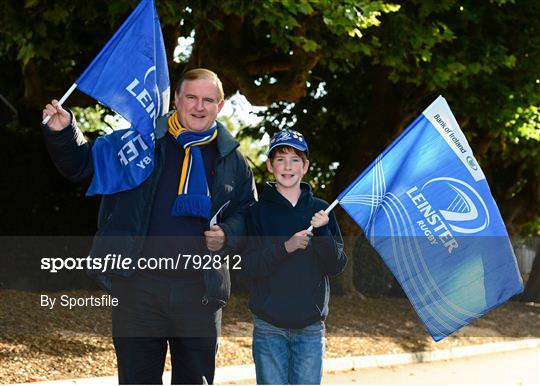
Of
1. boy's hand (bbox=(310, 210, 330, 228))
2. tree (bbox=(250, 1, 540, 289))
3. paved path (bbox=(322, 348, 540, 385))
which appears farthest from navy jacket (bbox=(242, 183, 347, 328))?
tree (bbox=(250, 1, 540, 289))

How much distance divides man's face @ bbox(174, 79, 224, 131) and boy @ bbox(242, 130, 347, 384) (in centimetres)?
54

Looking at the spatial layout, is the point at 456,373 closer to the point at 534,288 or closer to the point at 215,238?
the point at 215,238

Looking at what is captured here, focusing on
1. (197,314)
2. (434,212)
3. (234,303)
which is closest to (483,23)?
(234,303)

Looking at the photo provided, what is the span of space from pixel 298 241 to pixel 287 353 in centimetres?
65

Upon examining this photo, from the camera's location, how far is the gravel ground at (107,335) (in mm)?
9102

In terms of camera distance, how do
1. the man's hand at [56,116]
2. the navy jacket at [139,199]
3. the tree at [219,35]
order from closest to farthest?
Result: the man's hand at [56,116], the navy jacket at [139,199], the tree at [219,35]

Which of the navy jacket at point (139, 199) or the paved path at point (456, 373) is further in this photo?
the paved path at point (456, 373)

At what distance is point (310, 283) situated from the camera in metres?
5.10

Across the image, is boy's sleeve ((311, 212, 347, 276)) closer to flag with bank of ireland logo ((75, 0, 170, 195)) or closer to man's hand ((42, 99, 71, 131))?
flag with bank of ireland logo ((75, 0, 170, 195))

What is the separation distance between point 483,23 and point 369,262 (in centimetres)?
721

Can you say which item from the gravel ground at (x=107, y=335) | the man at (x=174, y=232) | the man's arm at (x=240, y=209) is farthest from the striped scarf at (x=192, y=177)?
the gravel ground at (x=107, y=335)

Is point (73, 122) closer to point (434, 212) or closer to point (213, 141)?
point (213, 141)

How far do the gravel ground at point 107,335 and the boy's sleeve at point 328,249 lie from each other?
14.6ft

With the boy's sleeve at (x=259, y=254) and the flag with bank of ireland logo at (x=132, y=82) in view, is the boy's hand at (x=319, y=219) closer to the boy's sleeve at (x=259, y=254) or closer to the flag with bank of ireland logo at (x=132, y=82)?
the boy's sleeve at (x=259, y=254)
